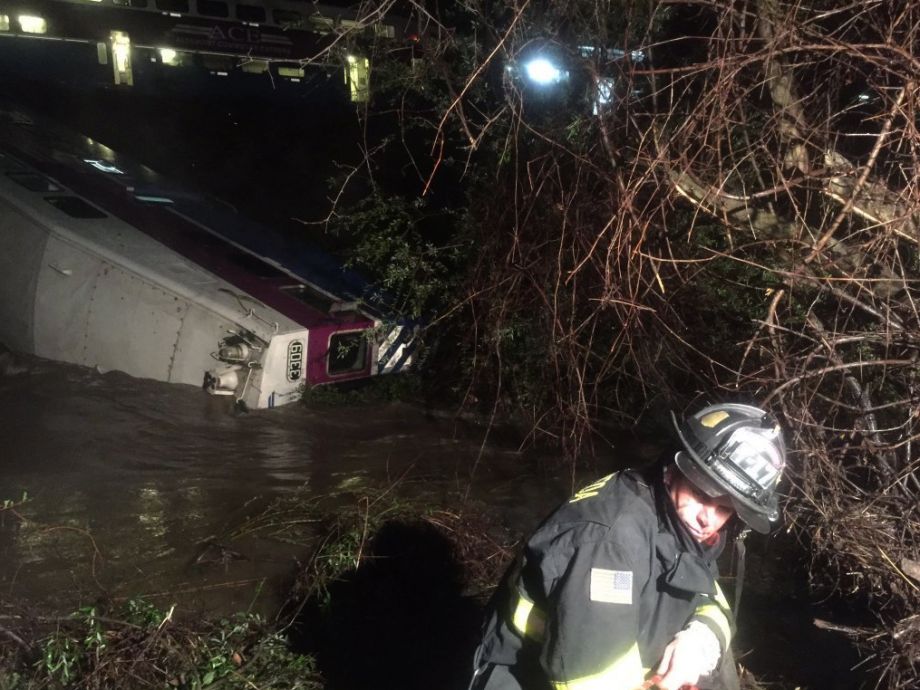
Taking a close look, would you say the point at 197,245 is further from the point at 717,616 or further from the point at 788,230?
the point at 717,616

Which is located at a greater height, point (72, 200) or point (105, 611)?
point (72, 200)

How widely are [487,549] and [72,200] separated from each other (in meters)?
5.04

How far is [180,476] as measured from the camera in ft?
18.6

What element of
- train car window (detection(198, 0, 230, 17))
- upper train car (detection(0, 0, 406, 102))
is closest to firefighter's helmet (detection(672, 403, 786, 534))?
upper train car (detection(0, 0, 406, 102))

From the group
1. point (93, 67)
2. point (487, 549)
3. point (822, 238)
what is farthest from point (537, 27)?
point (93, 67)

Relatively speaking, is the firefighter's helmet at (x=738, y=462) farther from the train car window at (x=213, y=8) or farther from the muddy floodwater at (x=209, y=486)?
the train car window at (x=213, y=8)

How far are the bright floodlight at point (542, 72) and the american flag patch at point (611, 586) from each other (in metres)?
3.30

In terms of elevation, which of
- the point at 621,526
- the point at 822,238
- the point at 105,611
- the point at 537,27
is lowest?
the point at 105,611

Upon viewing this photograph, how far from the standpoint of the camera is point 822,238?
3.00m

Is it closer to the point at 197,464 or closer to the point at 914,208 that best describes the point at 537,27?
the point at 914,208

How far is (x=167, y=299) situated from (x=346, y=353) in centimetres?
144

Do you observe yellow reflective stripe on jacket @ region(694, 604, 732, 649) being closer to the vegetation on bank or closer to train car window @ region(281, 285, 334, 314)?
the vegetation on bank

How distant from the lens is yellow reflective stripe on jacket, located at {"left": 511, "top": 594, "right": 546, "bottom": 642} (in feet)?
6.58

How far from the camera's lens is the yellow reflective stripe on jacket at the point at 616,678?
1820mm
